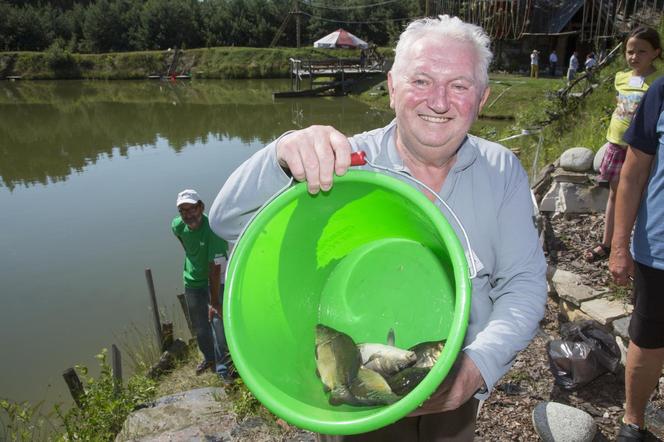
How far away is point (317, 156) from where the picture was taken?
113cm

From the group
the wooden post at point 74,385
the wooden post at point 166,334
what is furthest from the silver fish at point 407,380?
the wooden post at point 166,334

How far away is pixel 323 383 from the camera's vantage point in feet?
4.40

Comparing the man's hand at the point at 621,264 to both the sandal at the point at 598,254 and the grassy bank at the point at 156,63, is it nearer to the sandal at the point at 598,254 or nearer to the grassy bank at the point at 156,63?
the sandal at the point at 598,254

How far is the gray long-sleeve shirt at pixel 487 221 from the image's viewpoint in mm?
1243

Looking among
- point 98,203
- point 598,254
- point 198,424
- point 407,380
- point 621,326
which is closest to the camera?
point 407,380

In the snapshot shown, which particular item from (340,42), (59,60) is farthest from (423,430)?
(59,60)

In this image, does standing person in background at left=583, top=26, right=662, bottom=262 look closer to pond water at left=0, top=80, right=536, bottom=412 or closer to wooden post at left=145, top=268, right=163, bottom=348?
wooden post at left=145, top=268, right=163, bottom=348

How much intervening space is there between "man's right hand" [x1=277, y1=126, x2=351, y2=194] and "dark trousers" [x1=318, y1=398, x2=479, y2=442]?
2.50 ft

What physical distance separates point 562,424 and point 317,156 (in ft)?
6.35

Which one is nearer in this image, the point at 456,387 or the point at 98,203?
the point at 456,387

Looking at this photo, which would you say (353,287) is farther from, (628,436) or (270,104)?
(270,104)

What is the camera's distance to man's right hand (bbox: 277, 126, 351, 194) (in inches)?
44.4

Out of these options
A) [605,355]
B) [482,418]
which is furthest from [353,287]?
[605,355]

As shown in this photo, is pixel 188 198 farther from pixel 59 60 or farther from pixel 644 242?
pixel 59 60
